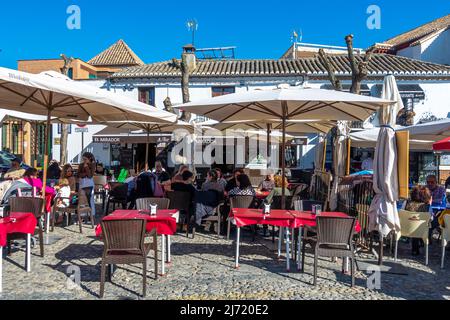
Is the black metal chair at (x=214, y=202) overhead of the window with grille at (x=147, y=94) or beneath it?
beneath

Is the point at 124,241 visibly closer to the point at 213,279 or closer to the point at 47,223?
the point at 213,279

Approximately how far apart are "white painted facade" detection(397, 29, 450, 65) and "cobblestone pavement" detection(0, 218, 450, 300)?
21.0 metres

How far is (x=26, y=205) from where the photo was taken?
660 centimetres

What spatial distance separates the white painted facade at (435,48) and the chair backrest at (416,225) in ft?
69.1

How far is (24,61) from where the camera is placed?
32.7 metres

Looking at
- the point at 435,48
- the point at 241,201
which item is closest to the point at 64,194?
the point at 241,201

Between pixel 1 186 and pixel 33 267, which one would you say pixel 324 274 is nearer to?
pixel 33 267

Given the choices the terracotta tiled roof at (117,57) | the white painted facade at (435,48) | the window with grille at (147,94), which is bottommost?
A: the window with grille at (147,94)

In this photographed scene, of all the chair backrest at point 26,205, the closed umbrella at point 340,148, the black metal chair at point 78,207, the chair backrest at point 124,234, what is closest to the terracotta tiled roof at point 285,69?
the closed umbrella at point 340,148

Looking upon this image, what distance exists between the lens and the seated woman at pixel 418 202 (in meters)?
7.38

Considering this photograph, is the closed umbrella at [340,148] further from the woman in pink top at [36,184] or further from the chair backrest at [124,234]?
the woman in pink top at [36,184]

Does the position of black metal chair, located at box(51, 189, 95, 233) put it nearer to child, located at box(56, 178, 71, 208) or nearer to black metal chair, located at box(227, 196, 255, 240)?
child, located at box(56, 178, 71, 208)

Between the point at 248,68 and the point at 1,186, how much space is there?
53.0 ft
